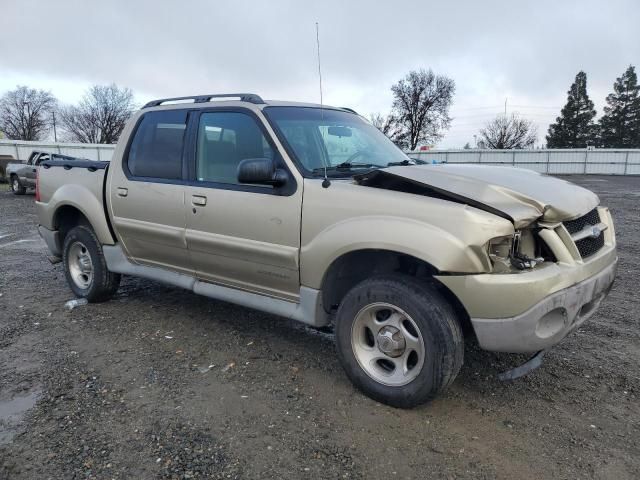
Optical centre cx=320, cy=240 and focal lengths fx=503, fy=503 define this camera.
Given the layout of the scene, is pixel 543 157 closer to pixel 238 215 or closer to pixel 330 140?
pixel 330 140

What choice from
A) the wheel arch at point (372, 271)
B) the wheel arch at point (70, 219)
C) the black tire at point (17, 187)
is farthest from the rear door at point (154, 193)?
the black tire at point (17, 187)

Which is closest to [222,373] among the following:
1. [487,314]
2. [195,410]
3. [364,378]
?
[195,410]

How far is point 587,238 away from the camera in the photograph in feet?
10.6

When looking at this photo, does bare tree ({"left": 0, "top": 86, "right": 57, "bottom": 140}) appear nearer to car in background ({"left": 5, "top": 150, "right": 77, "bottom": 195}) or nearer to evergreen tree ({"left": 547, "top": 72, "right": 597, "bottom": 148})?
car in background ({"left": 5, "top": 150, "right": 77, "bottom": 195})

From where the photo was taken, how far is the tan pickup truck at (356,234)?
9.28ft

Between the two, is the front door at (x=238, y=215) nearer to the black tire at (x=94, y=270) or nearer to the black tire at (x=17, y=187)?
the black tire at (x=94, y=270)

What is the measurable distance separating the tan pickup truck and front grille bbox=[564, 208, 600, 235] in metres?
0.02

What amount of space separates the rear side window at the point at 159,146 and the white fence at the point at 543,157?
30.8 metres

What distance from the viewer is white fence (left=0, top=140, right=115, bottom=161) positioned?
1292 inches

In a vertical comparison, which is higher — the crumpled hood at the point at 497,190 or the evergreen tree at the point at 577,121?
the evergreen tree at the point at 577,121

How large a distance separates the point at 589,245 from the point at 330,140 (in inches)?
79.0

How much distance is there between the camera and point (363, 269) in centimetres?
358

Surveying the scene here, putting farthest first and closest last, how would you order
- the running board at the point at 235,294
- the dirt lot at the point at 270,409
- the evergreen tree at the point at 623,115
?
the evergreen tree at the point at 623,115, the running board at the point at 235,294, the dirt lot at the point at 270,409

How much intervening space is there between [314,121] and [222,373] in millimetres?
2101
